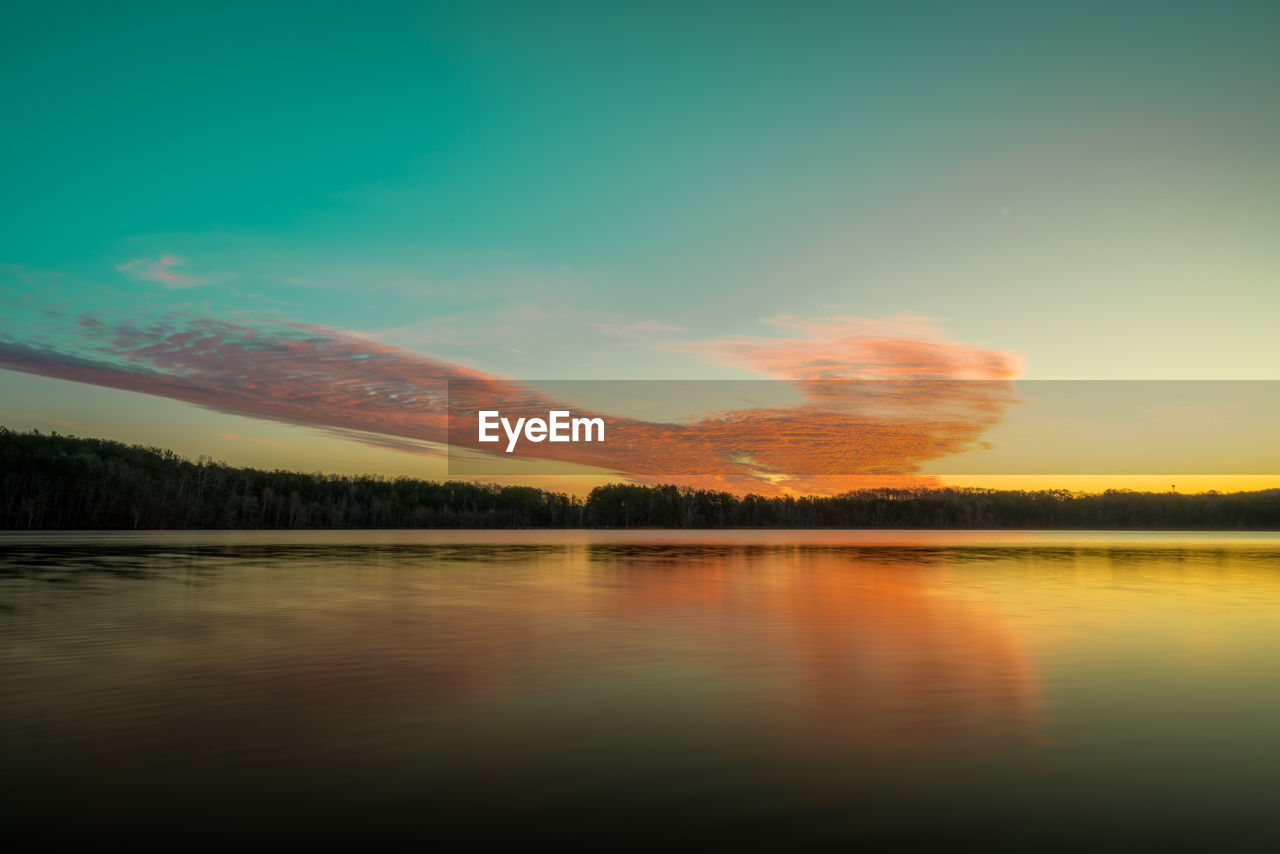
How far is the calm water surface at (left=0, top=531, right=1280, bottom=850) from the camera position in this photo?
778cm

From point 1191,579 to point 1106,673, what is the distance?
34.8 metres

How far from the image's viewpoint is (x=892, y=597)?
32094 millimetres

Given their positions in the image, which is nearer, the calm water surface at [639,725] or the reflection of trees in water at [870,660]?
the calm water surface at [639,725]

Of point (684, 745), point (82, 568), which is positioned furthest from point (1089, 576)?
point (82, 568)

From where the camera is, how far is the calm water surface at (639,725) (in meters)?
7.78

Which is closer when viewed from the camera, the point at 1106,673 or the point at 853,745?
the point at 853,745

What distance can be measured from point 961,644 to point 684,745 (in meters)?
11.9

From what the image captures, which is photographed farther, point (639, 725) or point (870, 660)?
point (870, 660)

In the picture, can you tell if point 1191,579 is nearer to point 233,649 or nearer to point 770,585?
point 770,585

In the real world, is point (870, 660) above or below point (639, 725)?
below

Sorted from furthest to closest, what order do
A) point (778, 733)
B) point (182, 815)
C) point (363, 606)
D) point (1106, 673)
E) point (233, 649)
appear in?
1. point (363, 606)
2. point (233, 649)
3. point (1106, 673)
4. point (778, 733)
5. point (182, 815)

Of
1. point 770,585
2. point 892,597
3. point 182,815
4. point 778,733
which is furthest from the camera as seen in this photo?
point 770,585

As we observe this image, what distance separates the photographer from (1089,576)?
4575 cm

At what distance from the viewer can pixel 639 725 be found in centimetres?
1163
